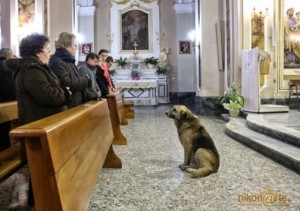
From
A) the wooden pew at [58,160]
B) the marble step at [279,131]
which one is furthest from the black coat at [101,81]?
the wooden pew at [58,160]

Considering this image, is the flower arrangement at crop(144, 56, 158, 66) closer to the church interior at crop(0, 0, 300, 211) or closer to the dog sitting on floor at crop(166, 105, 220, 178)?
the church interior at crop(0, 0, 300, 211)

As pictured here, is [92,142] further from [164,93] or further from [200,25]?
[164,93]

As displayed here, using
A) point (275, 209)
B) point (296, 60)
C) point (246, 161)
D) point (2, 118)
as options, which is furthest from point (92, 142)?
point (296, 60)

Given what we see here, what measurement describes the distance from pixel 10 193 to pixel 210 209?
1770 mm

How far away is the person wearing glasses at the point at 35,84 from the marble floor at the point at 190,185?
2.73 ft

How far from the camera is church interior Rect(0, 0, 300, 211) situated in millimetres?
2176

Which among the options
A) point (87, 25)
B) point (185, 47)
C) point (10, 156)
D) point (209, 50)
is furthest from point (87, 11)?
point (10, 156)

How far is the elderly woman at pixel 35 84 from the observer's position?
2449mm

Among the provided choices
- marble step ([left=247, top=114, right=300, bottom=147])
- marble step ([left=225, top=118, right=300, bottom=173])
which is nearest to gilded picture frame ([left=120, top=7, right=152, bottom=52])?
marble step ([left=225, top=118, right=300, bottom=173])

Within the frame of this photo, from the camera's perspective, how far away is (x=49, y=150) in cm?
153

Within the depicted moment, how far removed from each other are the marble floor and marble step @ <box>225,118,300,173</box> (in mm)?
85

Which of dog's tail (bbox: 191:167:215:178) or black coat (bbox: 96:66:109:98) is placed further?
black coat (bbox: 96:66:109:98)

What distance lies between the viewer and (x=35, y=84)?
2.44 metres

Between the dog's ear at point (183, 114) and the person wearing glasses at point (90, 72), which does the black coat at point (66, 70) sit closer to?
the person wearing glasses at point (90, 72)
